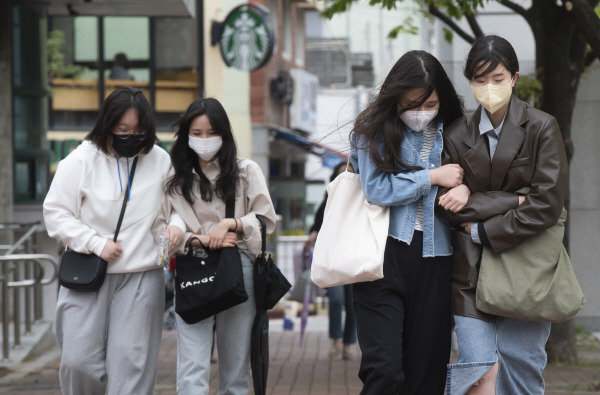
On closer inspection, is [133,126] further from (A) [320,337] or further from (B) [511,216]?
(A) [320,337]

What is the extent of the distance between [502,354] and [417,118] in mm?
1120

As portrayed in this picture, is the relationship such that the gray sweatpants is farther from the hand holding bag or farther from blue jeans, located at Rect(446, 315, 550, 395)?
the hand holding bag

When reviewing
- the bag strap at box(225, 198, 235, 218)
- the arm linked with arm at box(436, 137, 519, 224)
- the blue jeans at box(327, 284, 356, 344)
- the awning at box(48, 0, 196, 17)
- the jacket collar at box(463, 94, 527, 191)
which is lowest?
the blue jeans at box(327, 284, 356, 344)

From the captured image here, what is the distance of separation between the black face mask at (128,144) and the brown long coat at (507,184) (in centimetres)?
160

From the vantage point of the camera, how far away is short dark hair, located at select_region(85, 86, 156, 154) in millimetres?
5160

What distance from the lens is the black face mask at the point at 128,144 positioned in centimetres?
516

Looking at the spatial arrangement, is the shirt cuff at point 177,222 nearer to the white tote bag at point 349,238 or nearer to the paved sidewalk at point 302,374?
the white tote bag at point 349,238

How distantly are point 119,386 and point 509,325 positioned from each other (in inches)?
76.7

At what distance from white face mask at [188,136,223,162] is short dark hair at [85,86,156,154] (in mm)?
211

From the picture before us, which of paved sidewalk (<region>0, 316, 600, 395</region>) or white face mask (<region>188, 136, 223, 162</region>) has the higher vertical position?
white face mask (<region>188, 136, 223, 162</region>)

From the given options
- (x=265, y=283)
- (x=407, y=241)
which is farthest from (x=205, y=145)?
(x=407, y=241)

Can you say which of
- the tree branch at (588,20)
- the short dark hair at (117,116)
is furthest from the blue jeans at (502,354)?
the tree branch at (588,20)

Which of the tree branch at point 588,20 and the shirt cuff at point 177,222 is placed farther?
the tree branch at point 588,20

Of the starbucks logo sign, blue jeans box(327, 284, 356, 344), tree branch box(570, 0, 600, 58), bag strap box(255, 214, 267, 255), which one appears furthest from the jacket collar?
the starbucks logo sign
